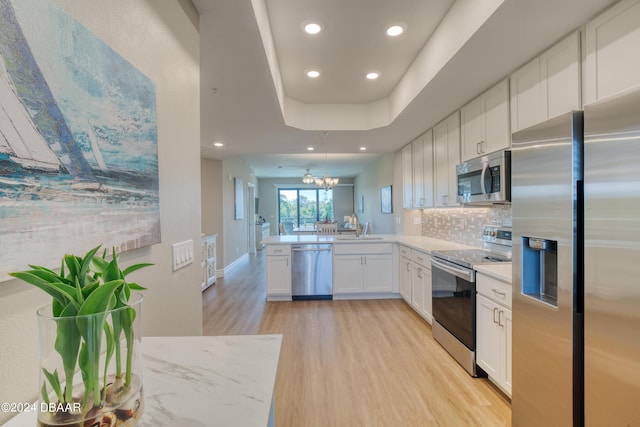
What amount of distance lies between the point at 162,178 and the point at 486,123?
8.66 ft

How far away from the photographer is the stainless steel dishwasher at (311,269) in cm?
427

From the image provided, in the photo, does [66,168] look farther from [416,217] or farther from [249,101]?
[416,217]

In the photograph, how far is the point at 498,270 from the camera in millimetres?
2092

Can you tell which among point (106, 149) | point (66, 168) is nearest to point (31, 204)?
point (66, 168)

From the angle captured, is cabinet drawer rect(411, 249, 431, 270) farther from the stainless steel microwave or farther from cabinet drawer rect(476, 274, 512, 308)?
cabinet drawer rect(476, 274, 512, 308)

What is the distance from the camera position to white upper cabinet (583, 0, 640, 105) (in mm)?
1464

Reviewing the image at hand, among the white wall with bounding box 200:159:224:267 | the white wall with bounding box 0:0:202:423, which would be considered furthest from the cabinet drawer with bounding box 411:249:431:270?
the white wall with bounding box 200:159:224:267

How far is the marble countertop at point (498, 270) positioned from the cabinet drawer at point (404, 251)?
5.20 ft

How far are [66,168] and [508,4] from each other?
2053 millimetres

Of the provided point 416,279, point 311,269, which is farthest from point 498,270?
point 311,269

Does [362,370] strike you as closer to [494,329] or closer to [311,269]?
[494,329]

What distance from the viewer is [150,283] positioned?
120 cm

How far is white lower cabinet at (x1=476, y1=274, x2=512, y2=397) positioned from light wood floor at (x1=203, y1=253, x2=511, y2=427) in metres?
0.19

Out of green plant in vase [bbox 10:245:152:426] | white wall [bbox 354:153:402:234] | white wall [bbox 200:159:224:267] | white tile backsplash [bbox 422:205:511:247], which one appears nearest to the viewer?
green plant in vase [bbox 10:245:152:426]
